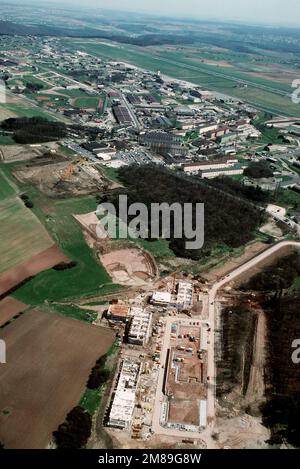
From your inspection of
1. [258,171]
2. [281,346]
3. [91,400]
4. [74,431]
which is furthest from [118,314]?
[258,171]

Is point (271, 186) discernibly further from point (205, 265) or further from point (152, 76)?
point (152, 76)

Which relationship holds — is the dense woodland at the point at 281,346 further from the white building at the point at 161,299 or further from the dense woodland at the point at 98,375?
the dense woodland at the point at 98,375

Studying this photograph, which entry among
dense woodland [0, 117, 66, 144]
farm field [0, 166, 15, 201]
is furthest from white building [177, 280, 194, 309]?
dense woodland [0, 117, 66, 144]

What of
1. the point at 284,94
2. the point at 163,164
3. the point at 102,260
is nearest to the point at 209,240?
the point at 102,260

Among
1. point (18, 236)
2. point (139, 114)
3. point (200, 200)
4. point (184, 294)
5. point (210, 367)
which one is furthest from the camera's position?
point (139, 114)

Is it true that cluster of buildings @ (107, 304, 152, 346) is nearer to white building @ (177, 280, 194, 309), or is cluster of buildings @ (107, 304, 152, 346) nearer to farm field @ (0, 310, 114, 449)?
farm field @ (0, 310, 114, 449)

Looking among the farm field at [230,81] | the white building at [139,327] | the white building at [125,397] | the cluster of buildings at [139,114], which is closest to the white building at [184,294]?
the white building at [139,327]

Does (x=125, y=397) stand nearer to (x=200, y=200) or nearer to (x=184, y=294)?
(x=184, y=294)
